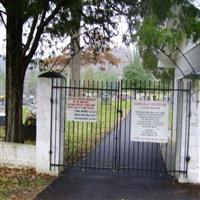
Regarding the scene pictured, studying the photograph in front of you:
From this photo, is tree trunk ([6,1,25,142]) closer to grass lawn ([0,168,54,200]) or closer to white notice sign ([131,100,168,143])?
grass lawn ([0,168,54,200])

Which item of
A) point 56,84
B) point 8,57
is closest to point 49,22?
point 8,57

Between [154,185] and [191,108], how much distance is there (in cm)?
185

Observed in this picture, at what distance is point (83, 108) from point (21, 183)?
2353 millimetres

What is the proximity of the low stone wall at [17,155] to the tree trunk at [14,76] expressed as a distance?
48.9 inches

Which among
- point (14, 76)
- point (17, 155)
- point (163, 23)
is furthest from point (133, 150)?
point (163, 23)

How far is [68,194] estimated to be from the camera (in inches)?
378

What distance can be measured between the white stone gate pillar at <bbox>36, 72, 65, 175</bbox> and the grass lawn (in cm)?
35

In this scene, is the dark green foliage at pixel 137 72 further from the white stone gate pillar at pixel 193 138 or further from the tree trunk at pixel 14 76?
the white stone gate pillar at pixel 193 138

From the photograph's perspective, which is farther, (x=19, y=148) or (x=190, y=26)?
(x=19, y=148)

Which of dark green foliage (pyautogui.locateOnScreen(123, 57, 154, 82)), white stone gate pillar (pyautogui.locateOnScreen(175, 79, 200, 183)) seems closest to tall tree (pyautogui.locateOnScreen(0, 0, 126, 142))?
white stone gate pillar (pyautogui.locateOnScreen(175, 79, 200, 183))

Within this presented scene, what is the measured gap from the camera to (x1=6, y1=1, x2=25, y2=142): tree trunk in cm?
1296

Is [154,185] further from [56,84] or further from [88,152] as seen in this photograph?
[88,152]

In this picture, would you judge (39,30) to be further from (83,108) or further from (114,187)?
(114,187)

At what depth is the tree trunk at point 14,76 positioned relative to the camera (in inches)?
510
